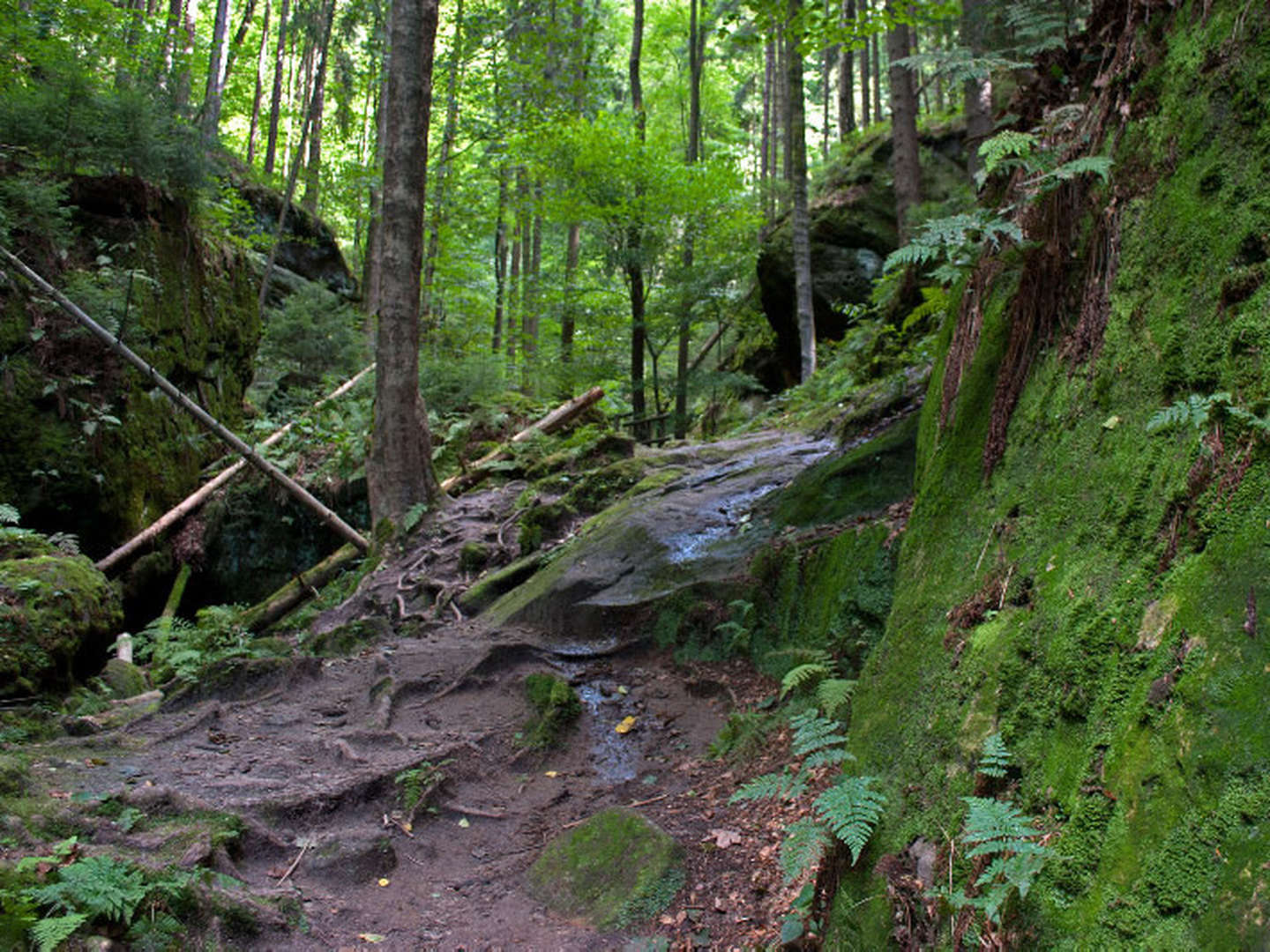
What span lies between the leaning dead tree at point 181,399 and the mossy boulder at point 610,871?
262 inches

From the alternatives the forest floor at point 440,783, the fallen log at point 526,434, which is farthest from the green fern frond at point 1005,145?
the fallen log at point 526,434

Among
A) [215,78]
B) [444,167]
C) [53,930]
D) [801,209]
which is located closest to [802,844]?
[53,930]

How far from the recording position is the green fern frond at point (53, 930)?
2.67 meters

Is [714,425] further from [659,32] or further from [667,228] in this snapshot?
[659,32]

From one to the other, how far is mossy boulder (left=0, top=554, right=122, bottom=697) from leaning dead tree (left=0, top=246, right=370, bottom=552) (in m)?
2.67

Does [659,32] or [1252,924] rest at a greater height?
[659,32]

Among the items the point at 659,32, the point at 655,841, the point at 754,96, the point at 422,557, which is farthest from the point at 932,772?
the point at 754,96

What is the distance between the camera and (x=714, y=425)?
19.6 meters

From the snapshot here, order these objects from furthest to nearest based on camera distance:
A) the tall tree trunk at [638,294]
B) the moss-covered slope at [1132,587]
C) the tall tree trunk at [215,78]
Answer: the tall tree trunk at [215,78], the tall tree trunk at [638,294], the moss-covered slope at [1132,587]

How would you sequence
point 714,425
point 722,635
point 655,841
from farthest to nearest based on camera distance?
point 714,425 < point 722,635 < point 655,841

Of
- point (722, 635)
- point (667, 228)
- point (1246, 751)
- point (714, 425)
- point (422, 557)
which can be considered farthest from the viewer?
point (714, 425)

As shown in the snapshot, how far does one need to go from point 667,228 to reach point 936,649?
501 inches

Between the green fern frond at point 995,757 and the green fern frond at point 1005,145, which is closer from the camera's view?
the green fern frond at point 995,757

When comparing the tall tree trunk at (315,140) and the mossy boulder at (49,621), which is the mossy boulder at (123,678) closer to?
the mossy boulder at (49,621)
